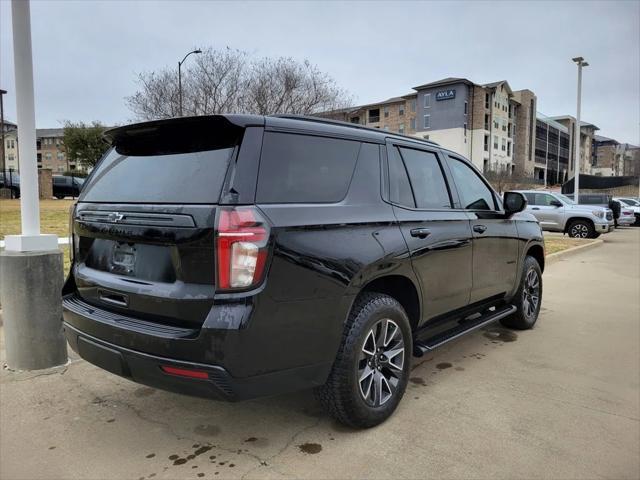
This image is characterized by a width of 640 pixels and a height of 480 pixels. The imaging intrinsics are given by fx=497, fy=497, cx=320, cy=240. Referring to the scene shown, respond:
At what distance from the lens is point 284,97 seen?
23.0m

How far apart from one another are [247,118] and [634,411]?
3.40 metres

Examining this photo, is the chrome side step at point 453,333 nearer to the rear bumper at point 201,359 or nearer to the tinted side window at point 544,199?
the rear bumper at point 201,359

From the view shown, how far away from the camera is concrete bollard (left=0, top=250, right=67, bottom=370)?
4.08 metres

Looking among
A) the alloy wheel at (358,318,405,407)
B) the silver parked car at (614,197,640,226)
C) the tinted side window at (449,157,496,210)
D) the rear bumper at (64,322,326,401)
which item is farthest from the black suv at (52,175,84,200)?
the silver parked car at (614,197,640,226)

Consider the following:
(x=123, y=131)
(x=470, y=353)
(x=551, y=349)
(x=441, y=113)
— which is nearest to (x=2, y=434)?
(x=123, y=131)

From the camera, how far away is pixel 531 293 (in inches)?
225

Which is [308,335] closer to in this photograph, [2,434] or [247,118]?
[247,118]

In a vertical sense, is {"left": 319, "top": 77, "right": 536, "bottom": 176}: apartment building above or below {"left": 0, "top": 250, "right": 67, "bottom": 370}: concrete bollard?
above

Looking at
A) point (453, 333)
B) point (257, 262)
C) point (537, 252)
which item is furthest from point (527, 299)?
point (257, 262)

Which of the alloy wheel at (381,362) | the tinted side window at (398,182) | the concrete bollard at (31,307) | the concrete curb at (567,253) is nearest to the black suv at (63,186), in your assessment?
the concrete curb at (567,253)

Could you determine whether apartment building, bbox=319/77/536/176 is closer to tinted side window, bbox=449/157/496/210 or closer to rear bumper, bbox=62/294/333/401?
tinted side window, bbox=449/157/496/210

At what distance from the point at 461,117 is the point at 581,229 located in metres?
50.4

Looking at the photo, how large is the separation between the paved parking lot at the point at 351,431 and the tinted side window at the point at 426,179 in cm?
145

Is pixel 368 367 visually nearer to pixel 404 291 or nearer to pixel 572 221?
pixel 404 291
